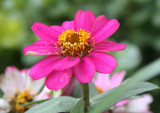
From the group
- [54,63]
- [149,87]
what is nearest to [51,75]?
[54,63]

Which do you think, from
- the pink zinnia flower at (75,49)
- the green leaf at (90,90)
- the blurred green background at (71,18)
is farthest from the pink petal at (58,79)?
the blurred green background at (71,18)

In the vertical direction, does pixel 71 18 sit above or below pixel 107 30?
above

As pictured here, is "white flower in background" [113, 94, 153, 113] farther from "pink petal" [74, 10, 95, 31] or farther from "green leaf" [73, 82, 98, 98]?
"pink petal" [74, 10, 95, 31]

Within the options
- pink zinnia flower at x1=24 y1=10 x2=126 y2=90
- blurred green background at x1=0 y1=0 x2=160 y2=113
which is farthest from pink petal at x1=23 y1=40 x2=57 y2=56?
blurred green background at x1=0 y1=0 x2=160 y2=113

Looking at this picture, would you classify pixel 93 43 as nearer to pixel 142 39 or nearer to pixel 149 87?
pixel 149 87

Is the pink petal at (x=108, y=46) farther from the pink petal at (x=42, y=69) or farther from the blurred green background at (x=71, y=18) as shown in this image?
the blurred green background at (x=71, y=18)

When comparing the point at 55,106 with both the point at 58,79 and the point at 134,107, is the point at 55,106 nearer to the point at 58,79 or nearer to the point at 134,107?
the point at 58,79

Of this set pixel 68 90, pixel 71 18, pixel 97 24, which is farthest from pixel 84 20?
pixel 71 18
